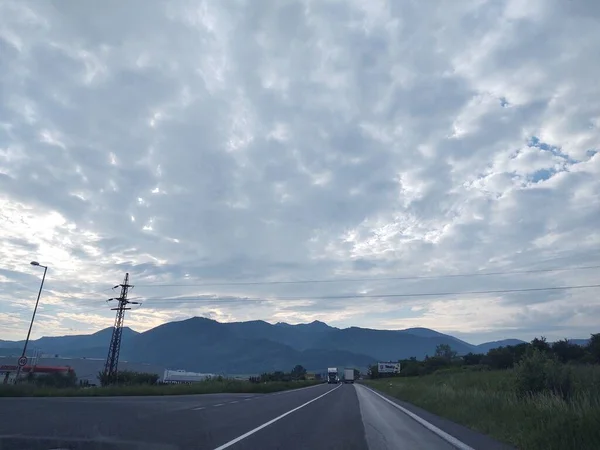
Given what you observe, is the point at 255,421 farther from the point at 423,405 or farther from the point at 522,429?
the point at 423,405

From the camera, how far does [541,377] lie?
917 inches

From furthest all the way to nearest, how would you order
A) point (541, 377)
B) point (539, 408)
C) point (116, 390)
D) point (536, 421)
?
point (116, 390) → point (541, 377) → point (539, 408) → point (536, 421)

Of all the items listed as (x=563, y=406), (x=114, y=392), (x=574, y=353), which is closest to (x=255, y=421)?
(x=563, y=406)

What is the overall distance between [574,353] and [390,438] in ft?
227

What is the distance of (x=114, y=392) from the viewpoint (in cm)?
3953

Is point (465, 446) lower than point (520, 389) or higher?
lower

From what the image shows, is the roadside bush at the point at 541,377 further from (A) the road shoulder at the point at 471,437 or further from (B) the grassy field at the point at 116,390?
(B) the grassy field at the point at 116,390

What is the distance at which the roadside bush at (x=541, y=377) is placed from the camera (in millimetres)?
23203

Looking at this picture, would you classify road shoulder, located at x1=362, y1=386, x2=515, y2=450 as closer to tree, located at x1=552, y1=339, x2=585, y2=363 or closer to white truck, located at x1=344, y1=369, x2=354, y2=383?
tree, located at x1=552, y1=339, x2=585, y2=363

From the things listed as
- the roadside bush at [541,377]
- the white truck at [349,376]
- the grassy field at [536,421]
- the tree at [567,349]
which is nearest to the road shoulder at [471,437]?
the grassy field at [536,421]

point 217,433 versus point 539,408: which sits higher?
point 539,408

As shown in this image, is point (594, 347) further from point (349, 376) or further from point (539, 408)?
point (349, 376)

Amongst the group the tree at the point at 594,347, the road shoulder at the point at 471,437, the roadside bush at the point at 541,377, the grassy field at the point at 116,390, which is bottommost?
the road shoulder at the point at 471,437

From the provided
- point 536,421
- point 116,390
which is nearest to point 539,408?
point 536,421
